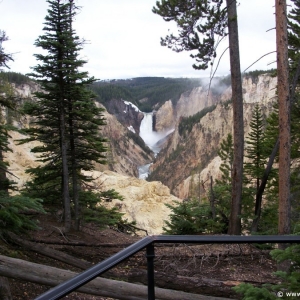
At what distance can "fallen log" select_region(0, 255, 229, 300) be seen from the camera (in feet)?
9.99

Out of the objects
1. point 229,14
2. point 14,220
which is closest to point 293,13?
point 229,14

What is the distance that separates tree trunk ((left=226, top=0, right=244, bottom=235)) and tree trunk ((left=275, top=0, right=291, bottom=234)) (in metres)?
2.05

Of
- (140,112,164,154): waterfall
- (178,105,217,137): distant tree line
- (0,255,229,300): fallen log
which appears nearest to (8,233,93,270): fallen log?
(0,255,229,300): fallen log

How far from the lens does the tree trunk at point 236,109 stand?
8758mm

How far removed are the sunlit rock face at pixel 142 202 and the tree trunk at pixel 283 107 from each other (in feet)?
48.5

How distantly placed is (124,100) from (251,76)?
189 ft

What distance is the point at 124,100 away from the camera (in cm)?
13750

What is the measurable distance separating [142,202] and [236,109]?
18.1 metres

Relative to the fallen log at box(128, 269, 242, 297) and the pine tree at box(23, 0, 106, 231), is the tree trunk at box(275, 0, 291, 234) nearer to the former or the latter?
the fallen log at box(128, 269, 242, 297)

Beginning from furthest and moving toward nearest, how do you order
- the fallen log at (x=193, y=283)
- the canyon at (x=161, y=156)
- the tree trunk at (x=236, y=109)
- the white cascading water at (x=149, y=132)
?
the white cascading water at (x=149, y=132) < the canyon at (x=161, y=156) < the tree trunk at (x=236, y=109) < the fallen log at (x=193, y=283)

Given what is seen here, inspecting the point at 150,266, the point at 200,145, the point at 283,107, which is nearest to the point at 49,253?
the point at 150,266

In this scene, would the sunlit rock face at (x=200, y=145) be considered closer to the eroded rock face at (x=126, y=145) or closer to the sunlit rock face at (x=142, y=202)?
the eroded rock face at (x=126, y=145)

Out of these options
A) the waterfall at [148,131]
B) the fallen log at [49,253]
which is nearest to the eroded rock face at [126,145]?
the waterfall at [148,131]

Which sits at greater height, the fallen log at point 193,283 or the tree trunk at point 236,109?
the tree trunk at point 236,109
